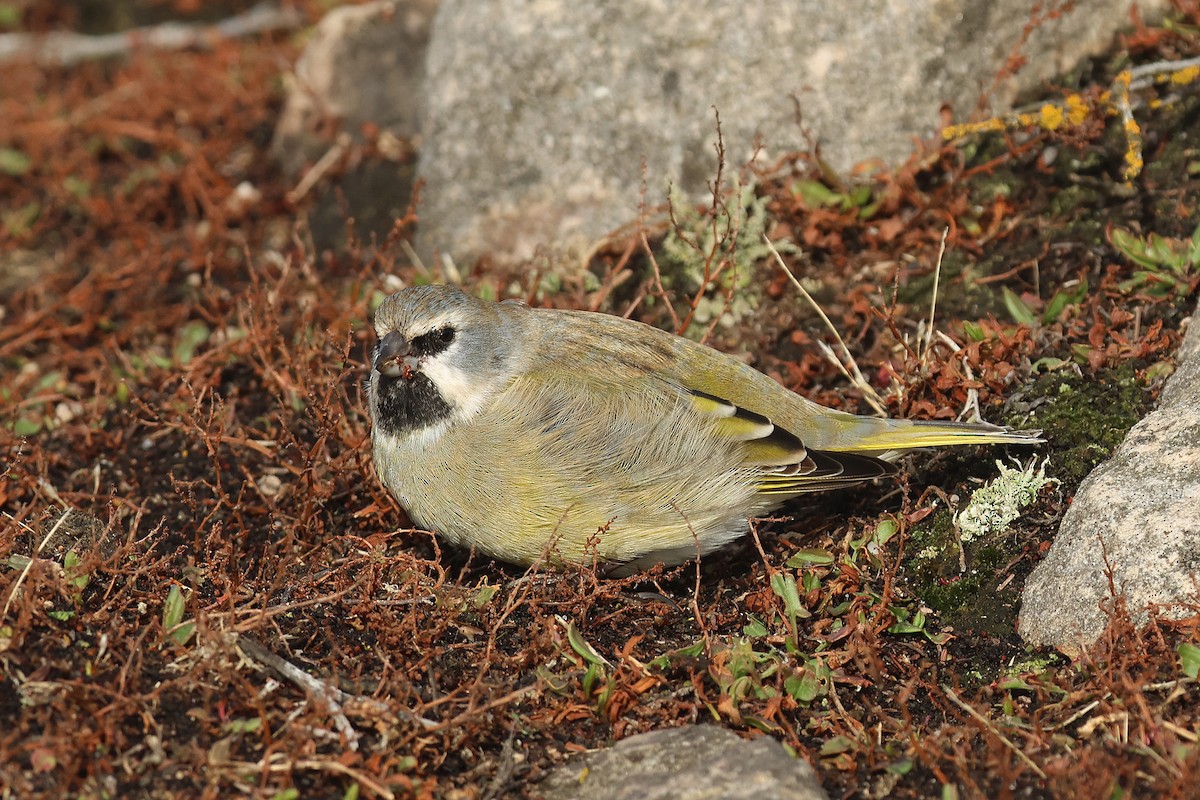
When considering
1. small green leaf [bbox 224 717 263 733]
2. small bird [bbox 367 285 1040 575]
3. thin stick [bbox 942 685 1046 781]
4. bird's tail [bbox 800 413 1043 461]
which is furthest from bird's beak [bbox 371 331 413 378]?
thin stick [bbox 942 685 1046 781]

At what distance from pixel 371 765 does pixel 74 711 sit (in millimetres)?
1010

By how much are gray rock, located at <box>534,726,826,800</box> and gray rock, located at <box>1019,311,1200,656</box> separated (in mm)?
1311

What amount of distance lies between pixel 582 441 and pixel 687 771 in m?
1.55

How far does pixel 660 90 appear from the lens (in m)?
7.17

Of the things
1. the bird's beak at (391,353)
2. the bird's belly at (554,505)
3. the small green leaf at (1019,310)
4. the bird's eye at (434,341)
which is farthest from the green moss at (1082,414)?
the bird's beak at (391,353)

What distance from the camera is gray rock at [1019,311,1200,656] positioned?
14.7ft

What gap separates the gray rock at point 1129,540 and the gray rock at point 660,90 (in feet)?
8.66

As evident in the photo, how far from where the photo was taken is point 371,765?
4.03m

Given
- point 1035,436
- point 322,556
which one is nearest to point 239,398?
point 322,556

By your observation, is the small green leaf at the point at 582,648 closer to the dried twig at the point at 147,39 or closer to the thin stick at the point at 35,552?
the thin stick at the point at 35,552

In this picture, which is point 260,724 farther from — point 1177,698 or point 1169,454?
point 1169,454

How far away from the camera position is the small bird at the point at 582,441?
16.7 ft

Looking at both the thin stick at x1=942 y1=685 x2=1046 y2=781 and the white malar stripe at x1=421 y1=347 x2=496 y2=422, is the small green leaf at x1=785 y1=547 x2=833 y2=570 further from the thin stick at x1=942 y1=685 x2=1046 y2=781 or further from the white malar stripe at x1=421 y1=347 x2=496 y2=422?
the white malar stripe at x1=421 y1=347 x2=496 y2=422

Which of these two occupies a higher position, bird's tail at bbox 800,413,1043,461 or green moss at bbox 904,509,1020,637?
bird's tail at bbox 800,413,1043,461
